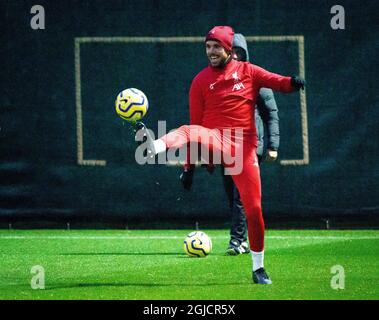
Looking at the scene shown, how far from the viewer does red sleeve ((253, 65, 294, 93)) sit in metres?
8.12

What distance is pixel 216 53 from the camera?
27.5ft

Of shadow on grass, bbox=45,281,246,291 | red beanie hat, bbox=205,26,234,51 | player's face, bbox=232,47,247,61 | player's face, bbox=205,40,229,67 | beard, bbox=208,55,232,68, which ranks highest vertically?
player's face, bbox=232,47,247,61

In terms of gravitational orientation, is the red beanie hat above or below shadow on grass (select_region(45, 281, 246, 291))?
above

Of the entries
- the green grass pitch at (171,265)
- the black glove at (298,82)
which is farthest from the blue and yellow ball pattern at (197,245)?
the black glove at (298,82)

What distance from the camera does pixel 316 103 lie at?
13.4 m

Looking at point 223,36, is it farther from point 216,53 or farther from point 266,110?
point 266,110

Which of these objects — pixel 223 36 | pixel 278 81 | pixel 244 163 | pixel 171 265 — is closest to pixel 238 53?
pixel 223 36

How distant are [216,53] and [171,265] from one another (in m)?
2.44

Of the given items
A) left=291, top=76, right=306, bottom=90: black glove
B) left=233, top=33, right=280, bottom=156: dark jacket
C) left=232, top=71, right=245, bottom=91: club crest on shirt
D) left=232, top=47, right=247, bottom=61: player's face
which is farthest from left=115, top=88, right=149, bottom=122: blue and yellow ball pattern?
left=232, top=47, right=247, bottom=61: player's face

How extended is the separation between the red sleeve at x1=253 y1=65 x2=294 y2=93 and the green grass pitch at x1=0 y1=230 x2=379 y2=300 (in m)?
1.65

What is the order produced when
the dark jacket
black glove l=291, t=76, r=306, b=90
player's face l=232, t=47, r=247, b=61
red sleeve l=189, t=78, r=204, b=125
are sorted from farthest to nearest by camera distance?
player's face l=232, t=47, r=247, b=61
the dark jacket
red sleeve l=189, t=78, r=204, b=125
black glove l=291, t=76, r=306, b=90

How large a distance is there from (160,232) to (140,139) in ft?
19.5

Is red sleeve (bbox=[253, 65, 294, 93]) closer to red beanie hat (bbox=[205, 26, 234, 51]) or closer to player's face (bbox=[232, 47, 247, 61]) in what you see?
red beanie hat (bbox=[205, 26, 234, 51])
